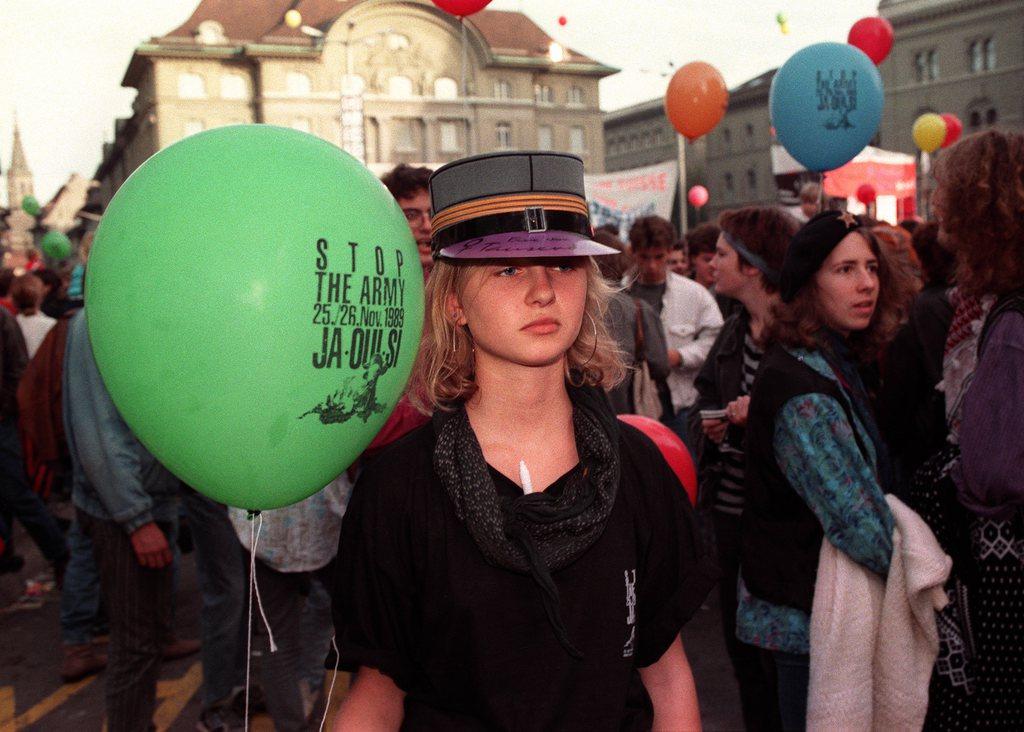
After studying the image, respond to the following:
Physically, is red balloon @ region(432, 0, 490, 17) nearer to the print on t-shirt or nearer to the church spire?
the print on t-shirt

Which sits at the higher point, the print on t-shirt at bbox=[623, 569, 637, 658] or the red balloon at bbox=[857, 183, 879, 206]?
the red balloon at bbox=[857, 183, 879, 206]

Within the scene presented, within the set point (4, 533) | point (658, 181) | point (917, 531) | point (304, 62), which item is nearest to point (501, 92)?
point (304, 62)

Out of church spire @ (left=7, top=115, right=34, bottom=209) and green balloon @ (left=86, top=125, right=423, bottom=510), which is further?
church spire @ (left=7, top=115, right=34, bottom=209)

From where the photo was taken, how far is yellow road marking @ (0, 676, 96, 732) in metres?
4.33

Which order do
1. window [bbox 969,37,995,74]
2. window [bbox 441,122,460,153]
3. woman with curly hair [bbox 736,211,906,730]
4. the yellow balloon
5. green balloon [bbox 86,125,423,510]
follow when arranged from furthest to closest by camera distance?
window [bbox 441,122,460,153] → window [bbox 969,37,995,74] → the yellow balloon → woman with curly hair [bbox 736,211,906,730] → green balloon [bbox 86,125,423,510]

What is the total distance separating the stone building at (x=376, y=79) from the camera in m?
45.5

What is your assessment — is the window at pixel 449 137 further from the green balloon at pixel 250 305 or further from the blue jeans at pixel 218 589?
the green balloon at pixel 250 305

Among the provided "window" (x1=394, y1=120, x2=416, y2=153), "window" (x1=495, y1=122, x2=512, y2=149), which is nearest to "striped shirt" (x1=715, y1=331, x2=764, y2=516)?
"window" (x1=394, y1=120, x2=416, y2=153)

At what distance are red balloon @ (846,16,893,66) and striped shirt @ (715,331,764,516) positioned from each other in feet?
18.8

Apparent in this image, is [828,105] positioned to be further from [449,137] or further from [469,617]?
[449,137]

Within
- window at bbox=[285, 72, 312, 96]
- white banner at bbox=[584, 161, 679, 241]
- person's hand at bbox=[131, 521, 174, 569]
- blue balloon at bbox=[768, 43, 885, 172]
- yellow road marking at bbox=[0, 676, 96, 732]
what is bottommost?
yellow road marking at bbox=[0, 676, 96, 732]

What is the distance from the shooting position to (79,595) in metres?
4.90

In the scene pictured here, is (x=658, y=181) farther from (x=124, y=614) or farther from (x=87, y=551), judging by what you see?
(x=124, y=614)

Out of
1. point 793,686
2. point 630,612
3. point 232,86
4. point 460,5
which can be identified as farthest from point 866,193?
point 232,86
